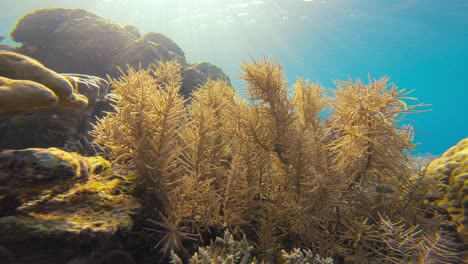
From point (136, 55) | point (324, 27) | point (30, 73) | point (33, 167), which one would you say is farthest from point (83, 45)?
point (324, 27)

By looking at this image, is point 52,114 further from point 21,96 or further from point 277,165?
point 277,165

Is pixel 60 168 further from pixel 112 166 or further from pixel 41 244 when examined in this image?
pixel 112 166

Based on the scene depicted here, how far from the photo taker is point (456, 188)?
374cm

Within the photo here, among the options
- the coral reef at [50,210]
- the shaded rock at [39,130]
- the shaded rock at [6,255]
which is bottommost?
the shaded rock at [6,255]

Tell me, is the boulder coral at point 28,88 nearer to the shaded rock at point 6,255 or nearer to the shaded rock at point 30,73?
the shaded rock at point 30,73

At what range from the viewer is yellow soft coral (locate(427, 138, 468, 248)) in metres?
3.47

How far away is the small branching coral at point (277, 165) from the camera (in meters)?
2.45

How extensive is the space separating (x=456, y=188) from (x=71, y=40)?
1310cm

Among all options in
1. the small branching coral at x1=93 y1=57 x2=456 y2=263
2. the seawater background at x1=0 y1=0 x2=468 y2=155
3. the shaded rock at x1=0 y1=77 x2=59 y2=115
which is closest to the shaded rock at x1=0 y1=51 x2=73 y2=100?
the shaded rock at x1=0 y1=77 x2=59 y2=115

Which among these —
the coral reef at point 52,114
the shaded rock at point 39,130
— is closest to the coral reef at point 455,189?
the coral reef at point 52,114

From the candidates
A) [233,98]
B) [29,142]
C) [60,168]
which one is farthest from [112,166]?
[29,142]

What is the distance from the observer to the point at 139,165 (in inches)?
100

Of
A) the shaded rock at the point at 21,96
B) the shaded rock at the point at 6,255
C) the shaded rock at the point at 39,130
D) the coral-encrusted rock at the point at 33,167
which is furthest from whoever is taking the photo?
the shaded rock at the point at 39,130

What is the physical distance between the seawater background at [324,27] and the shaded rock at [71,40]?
11141 millimetres
